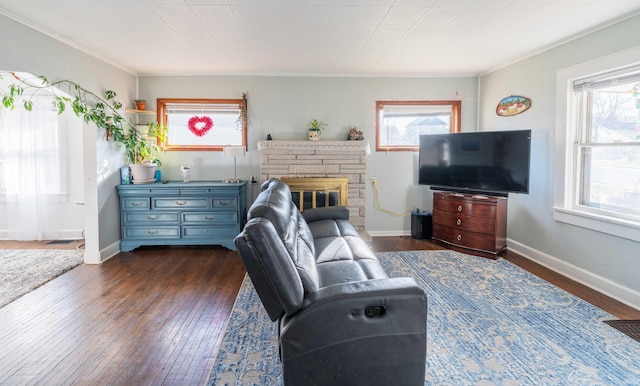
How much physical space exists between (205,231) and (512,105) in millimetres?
4273

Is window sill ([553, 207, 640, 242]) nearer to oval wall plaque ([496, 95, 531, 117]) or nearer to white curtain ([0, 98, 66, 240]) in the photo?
oval wall plaque ([496, 95, 531, 117])

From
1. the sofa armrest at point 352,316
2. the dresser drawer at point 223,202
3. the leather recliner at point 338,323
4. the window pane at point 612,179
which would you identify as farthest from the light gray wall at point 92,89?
the window pane at point 612,179

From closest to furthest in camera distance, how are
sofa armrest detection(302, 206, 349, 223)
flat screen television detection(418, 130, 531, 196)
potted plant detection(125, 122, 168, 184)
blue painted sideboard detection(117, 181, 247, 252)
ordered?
sofa armrest detection(302, 206, 349, 223), flat screen television detection(418, 130, 531, 196), blue painted sideboard detection(117, 181, 247, 252), potted plant detection(125, 122, 168, 184)

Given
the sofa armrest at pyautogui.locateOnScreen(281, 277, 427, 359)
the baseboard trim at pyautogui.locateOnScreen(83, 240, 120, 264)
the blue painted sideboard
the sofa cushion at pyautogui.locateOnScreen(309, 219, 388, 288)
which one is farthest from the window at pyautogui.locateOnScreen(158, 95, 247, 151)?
the sofa armrest at pyautogui.locateOnScreen(281, 277, 427, 359)

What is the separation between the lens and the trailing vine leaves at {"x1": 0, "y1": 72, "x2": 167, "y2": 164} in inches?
131

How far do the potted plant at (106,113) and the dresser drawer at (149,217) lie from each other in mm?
483

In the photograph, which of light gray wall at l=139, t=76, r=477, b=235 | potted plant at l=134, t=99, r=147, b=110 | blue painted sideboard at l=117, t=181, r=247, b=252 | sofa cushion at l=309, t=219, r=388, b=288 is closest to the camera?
sofa cushion at l=309, t=219, r=388, b=288

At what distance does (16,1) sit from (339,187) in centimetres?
372

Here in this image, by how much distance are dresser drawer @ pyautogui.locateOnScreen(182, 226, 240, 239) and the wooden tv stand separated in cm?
279

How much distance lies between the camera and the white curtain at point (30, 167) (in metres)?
4.89

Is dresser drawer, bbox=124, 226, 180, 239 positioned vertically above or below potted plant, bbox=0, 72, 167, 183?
below

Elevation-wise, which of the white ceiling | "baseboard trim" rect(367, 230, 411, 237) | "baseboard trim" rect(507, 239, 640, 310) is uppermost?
the white ceiling

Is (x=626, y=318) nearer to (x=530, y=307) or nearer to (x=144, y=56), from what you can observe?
(x=530, y=307)

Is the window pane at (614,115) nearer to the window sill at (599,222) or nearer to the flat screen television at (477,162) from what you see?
the flat screen television at (477,162)
